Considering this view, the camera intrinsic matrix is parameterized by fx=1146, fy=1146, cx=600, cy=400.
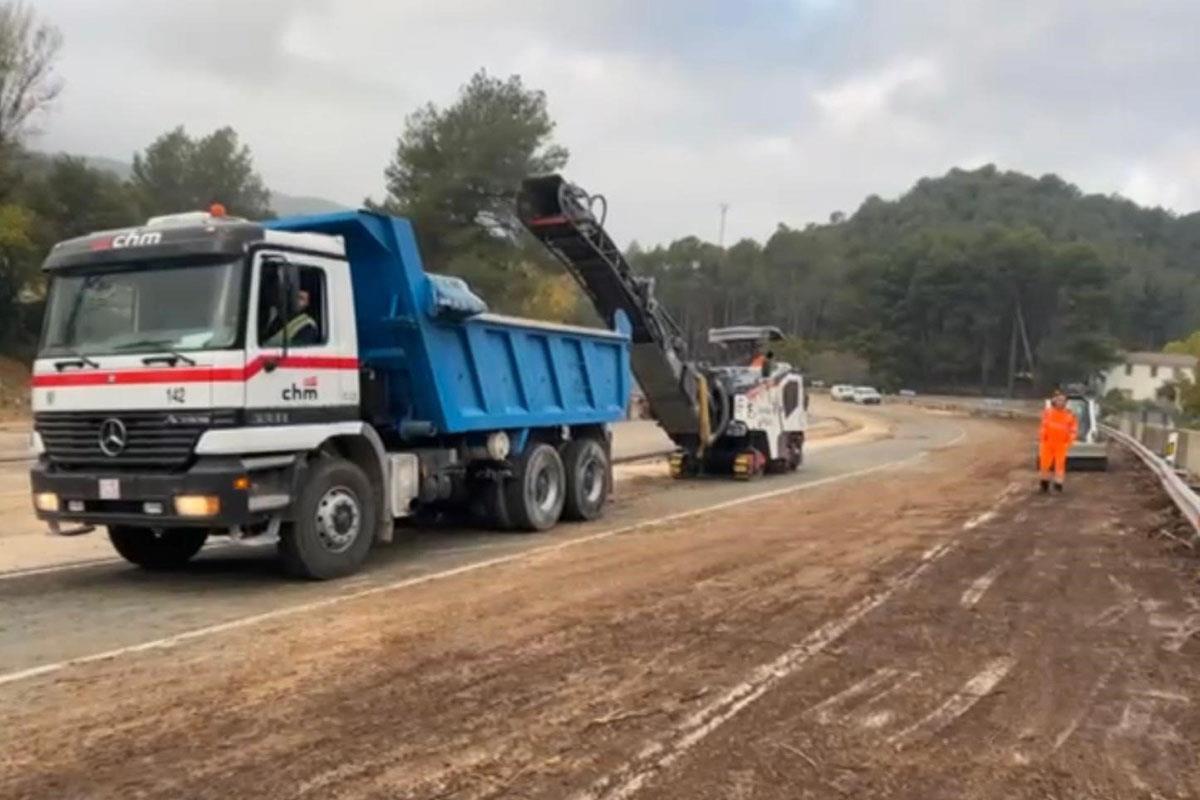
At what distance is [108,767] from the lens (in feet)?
15.3

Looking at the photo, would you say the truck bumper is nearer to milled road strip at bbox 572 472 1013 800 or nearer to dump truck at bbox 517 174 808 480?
milled road strip at bbox 572 472 1013 800

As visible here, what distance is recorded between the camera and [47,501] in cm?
872

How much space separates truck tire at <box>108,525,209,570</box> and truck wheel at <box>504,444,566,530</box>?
337 cm

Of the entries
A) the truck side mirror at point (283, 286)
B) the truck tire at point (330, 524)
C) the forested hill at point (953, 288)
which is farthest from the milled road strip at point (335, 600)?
the forested hill at point (953, 288)

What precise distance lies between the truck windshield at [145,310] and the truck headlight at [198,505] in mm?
1082

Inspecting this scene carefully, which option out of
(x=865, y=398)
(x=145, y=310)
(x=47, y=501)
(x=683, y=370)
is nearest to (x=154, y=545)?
(x=47, y=501)

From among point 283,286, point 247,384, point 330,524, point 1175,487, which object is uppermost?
point 283,286

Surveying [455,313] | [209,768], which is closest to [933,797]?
[209,768]

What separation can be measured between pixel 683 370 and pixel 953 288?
94.8m

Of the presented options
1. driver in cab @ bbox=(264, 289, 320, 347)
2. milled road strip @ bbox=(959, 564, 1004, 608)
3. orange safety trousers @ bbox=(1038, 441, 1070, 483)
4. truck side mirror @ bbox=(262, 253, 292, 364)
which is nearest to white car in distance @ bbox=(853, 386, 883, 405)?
orange safety trousers @ bbox=(1038, 441, 1070, 483)

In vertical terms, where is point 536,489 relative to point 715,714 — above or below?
above

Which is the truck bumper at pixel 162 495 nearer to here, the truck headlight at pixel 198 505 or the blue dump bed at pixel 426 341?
the truck headlight at pixel 198 505

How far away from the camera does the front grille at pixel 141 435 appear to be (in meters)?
8.26

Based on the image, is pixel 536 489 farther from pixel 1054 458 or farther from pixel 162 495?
pixel 1054 458
